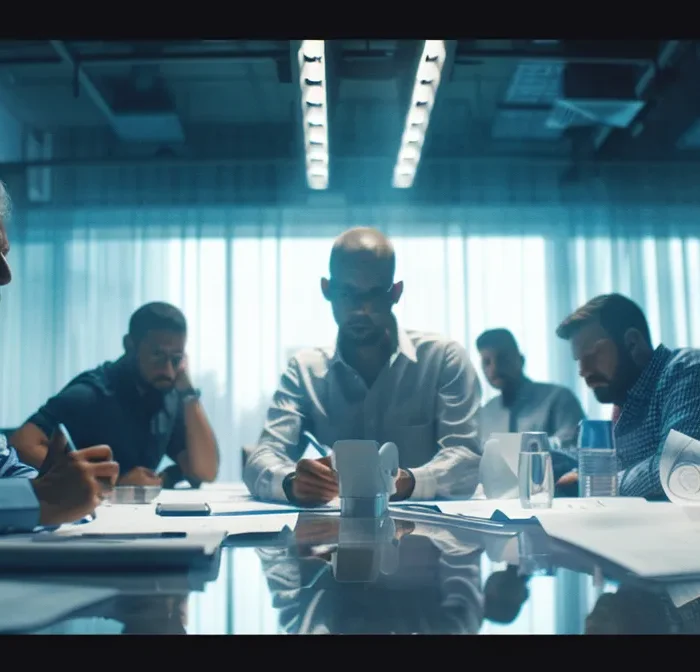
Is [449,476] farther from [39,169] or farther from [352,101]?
[39,169]

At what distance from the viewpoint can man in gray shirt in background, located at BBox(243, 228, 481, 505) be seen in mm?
2078

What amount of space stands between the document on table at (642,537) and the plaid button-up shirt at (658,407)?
601 mm

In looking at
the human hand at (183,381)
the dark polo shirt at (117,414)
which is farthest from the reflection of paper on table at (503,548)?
the human hand at (183,381)

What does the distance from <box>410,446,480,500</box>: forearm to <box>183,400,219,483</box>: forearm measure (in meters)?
1.34

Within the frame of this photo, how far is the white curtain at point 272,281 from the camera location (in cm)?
547

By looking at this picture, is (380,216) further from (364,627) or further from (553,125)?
(364,627)

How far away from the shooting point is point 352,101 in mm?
5281

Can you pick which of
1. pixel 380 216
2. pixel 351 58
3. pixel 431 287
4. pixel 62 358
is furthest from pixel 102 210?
pixel 351 58

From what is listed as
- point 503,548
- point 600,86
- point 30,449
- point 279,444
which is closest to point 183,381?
point 30,449

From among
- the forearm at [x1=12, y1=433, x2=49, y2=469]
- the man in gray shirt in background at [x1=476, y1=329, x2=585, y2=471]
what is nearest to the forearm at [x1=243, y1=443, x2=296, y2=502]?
the forearm at [x1=12, y1=433, x2=49, y2=469]

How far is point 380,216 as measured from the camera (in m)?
5.59

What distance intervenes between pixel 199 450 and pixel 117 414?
0.34m

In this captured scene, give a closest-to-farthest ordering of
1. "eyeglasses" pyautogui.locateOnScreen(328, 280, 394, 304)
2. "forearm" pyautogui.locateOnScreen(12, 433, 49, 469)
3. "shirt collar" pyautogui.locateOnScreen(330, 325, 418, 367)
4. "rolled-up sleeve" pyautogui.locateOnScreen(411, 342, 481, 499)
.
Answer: "rolled-up sleeve" pyautogui.locateOnScreen(411, 342, 481, 499)
"eyeglasses" pyautogui.locateOnScreen(328, 280, 394, 304)
"shirt collar" pyautogui.locateOnScreen(330, 325, 418, 367)
"forearm" pyautogui.locateOnScreen(12, 433, 49, 469)

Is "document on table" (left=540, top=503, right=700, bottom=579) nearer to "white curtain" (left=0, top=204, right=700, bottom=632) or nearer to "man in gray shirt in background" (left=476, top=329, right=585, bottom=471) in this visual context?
"man in gray shirt in background" (left=476, top=329, right=585, bottom=471)
